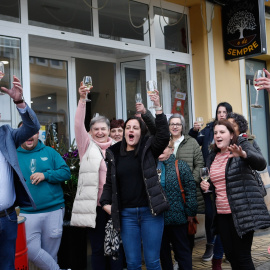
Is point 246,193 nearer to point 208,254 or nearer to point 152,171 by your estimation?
point 152,171

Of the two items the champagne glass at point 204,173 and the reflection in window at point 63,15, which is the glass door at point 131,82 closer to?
the reflection in window at point 63,15

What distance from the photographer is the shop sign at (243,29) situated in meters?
7.92

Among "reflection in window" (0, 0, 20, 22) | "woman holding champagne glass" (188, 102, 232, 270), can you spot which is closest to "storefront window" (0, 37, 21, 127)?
"reflection in window" (0, 0, 20, 22)

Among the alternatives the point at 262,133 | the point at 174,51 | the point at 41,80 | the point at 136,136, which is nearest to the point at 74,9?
the point at 41,80

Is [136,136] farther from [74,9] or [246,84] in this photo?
[246,84]

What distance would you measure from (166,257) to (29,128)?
2.22 meters

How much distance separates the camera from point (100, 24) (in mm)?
7199

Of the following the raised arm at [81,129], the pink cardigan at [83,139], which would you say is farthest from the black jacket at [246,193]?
the raised arm at [81,129]

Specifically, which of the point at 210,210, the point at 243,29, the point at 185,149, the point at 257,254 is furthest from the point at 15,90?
the point at 243,29

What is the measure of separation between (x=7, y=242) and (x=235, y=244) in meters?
2.08

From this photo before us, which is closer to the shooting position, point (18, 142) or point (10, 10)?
point (18, 142)

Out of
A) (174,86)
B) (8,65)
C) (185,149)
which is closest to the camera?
Answer: (185,149)

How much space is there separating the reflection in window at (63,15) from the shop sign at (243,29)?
297cm

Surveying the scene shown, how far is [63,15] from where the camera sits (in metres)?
6.73
